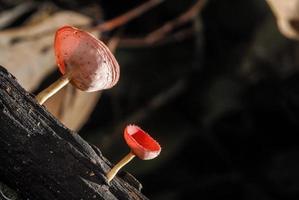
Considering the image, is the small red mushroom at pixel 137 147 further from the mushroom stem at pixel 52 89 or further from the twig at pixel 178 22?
the twig at pixel 178 22

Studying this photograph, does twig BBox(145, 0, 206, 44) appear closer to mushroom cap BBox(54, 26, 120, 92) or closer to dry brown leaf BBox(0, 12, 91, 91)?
dry brown leaf BBox(0, 12, 91, 91)

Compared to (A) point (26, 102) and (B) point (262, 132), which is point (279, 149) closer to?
(B) point (262, 132)

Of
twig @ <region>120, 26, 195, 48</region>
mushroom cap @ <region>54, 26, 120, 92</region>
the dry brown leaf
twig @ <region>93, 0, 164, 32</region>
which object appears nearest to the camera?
mushroom cap @ <region>54, 26, 120, 92</region>

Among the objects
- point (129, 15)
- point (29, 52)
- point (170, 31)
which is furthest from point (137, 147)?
point (170, 31)

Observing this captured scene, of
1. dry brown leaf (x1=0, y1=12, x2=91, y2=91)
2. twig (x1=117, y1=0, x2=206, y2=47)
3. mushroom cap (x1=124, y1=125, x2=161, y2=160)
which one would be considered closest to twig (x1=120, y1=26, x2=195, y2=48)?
twig (x1=117, y1=0, x2=206, y2=47)

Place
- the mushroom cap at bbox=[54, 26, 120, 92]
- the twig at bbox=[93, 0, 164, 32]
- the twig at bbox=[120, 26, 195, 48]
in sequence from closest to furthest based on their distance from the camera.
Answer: the mushroom cap at bbox=[54, 26, 120, 92] → the twig at bbox=[93, 0, 164, 32] → the twig at bbox=[120, 26, 195, 48]

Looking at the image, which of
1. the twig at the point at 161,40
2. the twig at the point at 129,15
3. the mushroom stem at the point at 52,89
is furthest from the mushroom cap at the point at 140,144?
the twig at the point at 161,40

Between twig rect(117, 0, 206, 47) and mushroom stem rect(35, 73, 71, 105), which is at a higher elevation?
twig rect(117, 0, 206, 47)

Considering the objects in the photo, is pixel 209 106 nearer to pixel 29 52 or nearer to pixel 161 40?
pixel 161 40
